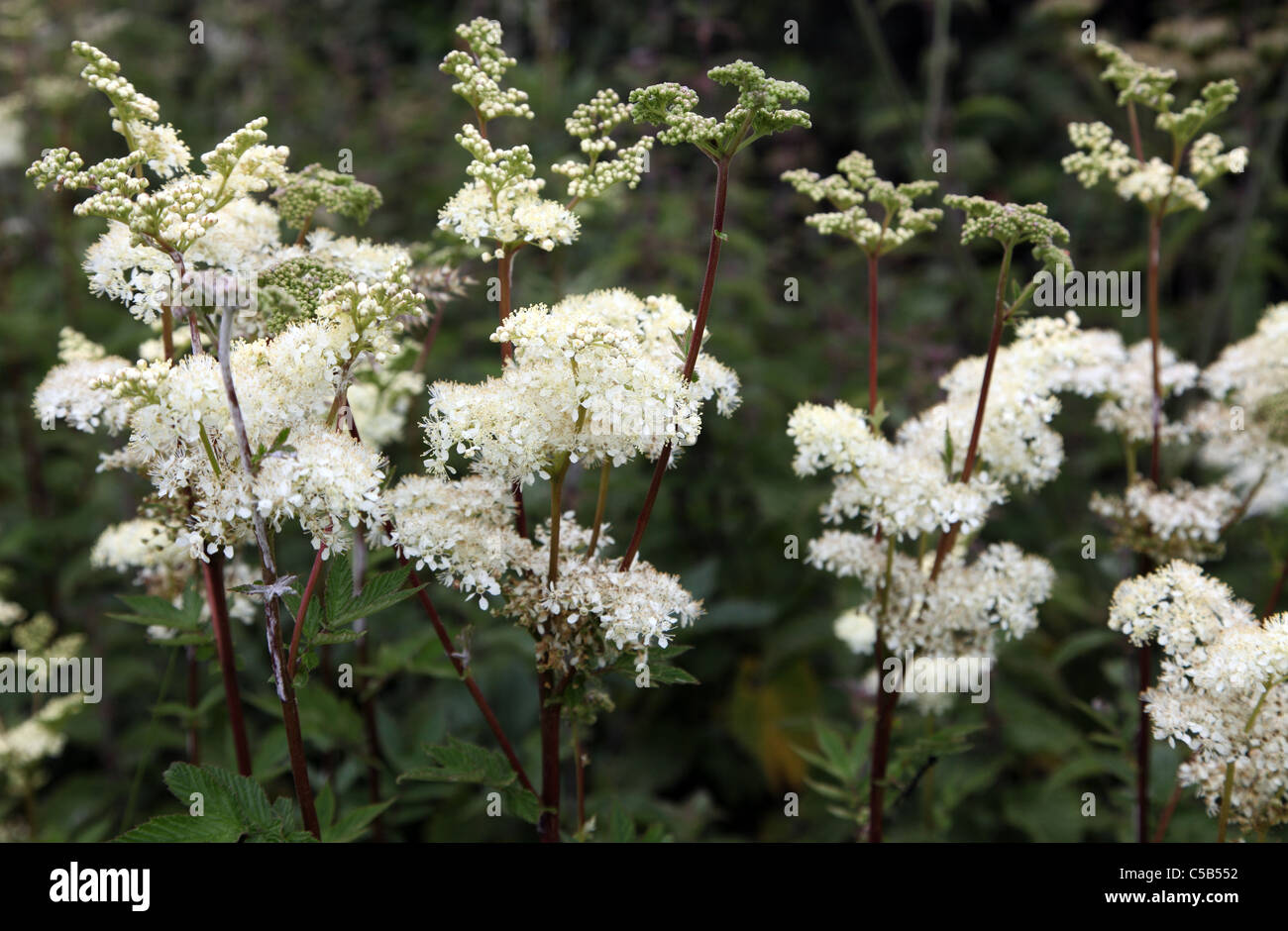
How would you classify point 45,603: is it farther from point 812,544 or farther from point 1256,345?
Result: point 1256,345

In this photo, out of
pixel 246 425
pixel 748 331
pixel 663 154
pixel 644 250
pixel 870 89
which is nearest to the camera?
pixel 246 425

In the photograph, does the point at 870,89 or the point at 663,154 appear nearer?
the point at 663,154

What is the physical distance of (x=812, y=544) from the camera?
249 cm

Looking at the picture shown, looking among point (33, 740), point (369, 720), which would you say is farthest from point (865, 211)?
point (33, 740)

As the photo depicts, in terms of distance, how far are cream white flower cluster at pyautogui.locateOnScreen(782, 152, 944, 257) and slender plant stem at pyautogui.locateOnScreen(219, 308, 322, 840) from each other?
1325 mm

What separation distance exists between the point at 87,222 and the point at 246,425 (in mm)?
4128

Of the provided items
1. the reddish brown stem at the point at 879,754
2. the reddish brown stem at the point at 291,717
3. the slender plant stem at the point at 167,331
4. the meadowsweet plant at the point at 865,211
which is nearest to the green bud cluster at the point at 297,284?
the slender plant stem at the point at 167,331

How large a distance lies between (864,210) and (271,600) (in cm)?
160

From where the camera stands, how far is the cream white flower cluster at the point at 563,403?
1.81m

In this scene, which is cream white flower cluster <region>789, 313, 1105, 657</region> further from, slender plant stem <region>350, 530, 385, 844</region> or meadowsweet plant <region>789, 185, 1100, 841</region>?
slender plant stem <region>350, 530, 385, 844</region>

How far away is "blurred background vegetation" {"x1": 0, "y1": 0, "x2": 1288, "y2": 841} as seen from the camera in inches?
145

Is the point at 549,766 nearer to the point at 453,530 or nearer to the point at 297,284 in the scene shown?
the point at 453,530

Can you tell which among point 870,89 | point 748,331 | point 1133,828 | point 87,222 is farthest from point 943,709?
point 870,89

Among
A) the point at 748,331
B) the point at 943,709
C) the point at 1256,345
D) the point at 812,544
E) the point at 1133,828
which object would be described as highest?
the point at 748,331
